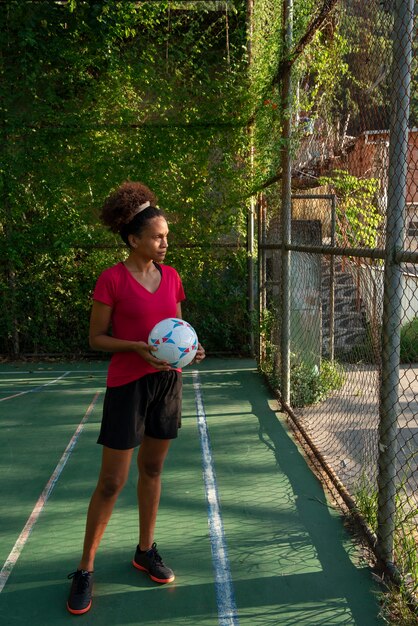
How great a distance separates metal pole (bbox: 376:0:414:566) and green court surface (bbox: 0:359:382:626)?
43 cm

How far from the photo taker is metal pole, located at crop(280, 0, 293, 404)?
251 inches

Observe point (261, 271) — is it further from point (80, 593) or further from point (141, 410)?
point (80, 593)

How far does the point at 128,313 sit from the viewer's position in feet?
9.63

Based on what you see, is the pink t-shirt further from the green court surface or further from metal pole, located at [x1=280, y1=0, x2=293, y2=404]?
metal pole, located at [x1=280, y1=0, x2=293, y2=404]

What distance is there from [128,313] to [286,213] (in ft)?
12.4

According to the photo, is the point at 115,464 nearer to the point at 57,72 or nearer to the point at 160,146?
the point at 160,146

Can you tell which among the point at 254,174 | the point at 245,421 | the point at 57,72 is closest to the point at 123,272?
the point at 245,421

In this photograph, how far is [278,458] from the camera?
519 cm

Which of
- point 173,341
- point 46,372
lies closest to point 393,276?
point 173,341

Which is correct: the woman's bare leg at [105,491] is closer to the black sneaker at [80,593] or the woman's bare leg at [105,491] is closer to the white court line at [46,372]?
the black sneaker at [80,593]

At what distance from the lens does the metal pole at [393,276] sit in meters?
3.01

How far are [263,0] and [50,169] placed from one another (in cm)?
396

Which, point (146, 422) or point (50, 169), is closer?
point (146, 422)

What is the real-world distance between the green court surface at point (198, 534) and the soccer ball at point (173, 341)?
1.23 m
